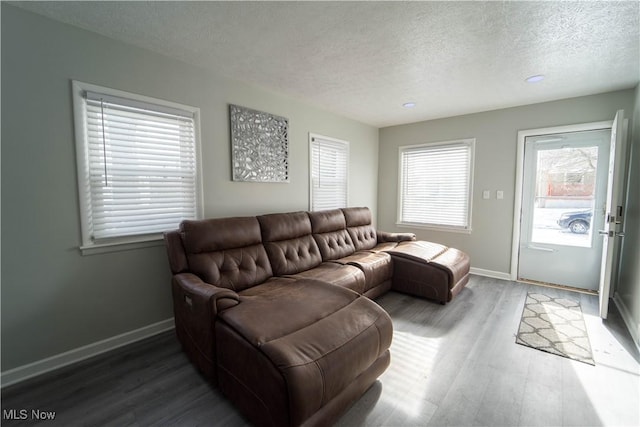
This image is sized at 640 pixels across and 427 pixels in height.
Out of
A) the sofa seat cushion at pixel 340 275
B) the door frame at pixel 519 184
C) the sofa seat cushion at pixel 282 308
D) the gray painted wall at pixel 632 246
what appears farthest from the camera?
the door frame at pixel 519 184

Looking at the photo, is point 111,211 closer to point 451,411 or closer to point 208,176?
point 208,176

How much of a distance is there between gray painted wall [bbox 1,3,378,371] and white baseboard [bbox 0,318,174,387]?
0.13ft

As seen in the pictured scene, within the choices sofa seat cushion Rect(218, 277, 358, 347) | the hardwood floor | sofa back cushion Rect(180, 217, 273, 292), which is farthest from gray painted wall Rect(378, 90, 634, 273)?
sofa back cushion Rect(180, 217, 273, 292)

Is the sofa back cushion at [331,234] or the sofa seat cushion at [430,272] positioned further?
the sofa back cushion at [331,234]

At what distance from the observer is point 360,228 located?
13.0 ft

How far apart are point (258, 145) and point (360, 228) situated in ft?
5.99

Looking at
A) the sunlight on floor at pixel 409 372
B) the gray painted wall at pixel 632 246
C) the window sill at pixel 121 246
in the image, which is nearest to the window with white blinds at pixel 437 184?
the gray painted wall at pixel 632 246

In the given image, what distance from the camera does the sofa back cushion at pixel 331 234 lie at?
3.32 m

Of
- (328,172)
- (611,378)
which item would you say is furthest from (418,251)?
(611,378)

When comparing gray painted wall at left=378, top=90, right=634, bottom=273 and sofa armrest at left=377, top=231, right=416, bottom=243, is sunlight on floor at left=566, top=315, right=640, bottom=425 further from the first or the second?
sofa armrest at left=377, top=231, right=416, bottom=243

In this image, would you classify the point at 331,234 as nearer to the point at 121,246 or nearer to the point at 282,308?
the point at 282,308

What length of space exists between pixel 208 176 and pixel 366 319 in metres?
2.04

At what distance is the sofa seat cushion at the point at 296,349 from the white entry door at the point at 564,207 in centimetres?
Result: 320

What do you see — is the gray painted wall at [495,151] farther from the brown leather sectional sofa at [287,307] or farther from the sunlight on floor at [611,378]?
the sunlight on floor at [611,378]
